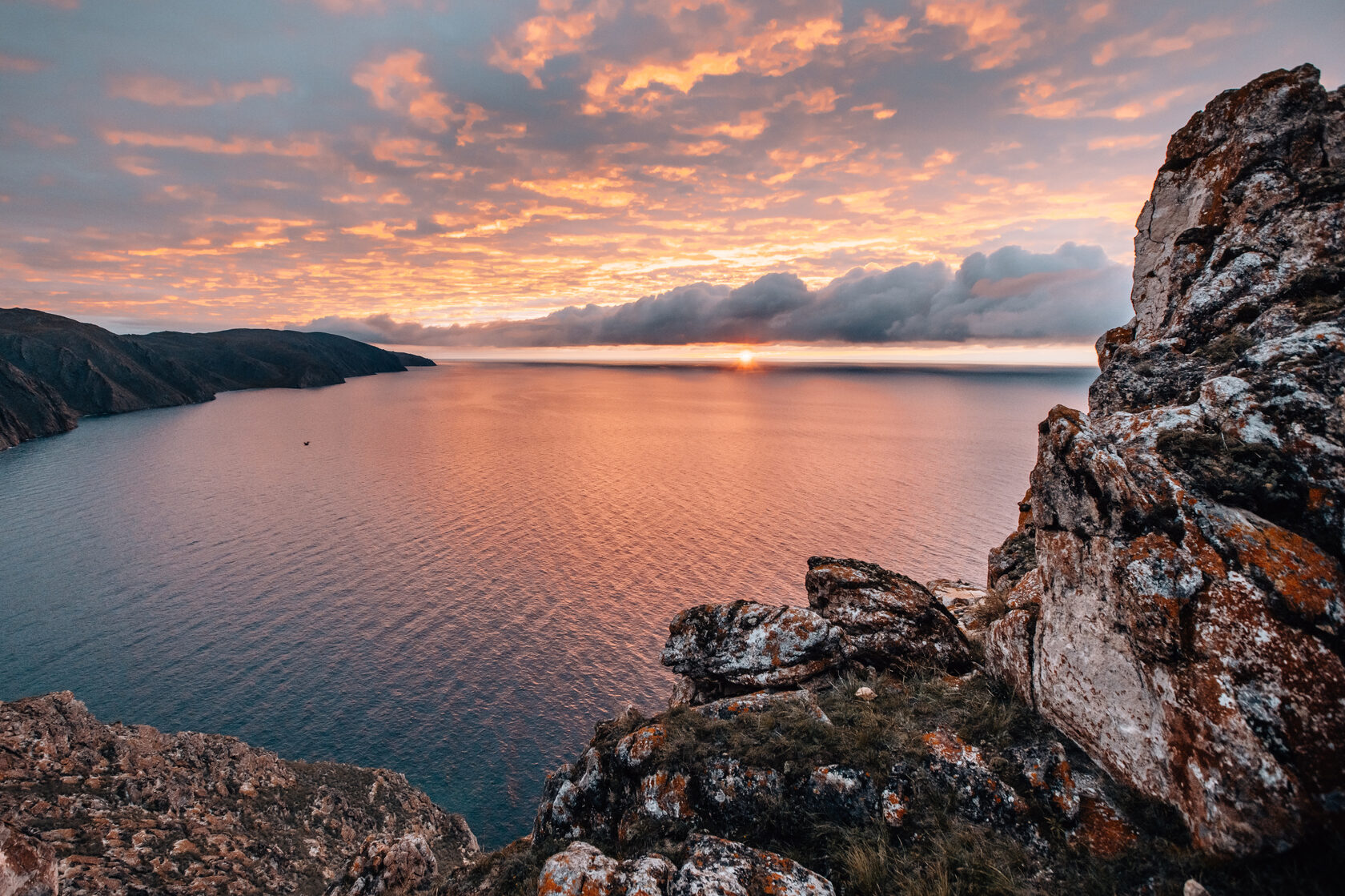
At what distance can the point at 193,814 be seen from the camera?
85.7ft

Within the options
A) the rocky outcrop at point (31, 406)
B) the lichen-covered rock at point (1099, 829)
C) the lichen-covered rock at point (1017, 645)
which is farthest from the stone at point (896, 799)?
the rocky outcrop at point (31, 406)

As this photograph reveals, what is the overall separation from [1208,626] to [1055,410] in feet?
16.2

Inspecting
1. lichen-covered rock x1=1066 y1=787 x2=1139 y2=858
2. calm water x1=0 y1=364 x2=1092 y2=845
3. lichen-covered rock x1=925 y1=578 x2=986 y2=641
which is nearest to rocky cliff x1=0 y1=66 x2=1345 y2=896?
lichen-covered rock x1=1066 y1=787 x2=1139 y2=858

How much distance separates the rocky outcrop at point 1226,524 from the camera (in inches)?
251

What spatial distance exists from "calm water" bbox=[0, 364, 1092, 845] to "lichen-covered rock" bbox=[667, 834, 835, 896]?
1374 inches

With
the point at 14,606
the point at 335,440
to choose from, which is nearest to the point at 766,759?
the point at 14,606

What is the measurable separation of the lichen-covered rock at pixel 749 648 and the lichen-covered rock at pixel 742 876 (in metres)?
5.85

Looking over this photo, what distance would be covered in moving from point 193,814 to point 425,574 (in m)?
40.8

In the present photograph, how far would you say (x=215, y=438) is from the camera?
15612 centimetres

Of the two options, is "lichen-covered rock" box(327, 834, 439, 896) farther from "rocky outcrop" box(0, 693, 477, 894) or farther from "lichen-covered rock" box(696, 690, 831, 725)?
"lichen-covered rock" box(696, 690, 831, 725)

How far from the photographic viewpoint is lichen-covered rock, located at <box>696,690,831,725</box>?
36.8 ft

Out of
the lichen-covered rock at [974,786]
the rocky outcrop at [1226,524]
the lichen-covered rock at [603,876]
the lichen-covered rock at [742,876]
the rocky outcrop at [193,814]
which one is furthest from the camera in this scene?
the rocky outcrop at [193,814]

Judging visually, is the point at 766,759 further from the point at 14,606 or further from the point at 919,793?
the point at 14,606

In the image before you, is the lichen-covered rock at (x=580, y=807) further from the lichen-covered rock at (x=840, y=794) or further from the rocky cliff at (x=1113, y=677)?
the lichen-covered rock at (x=840, y=794)
